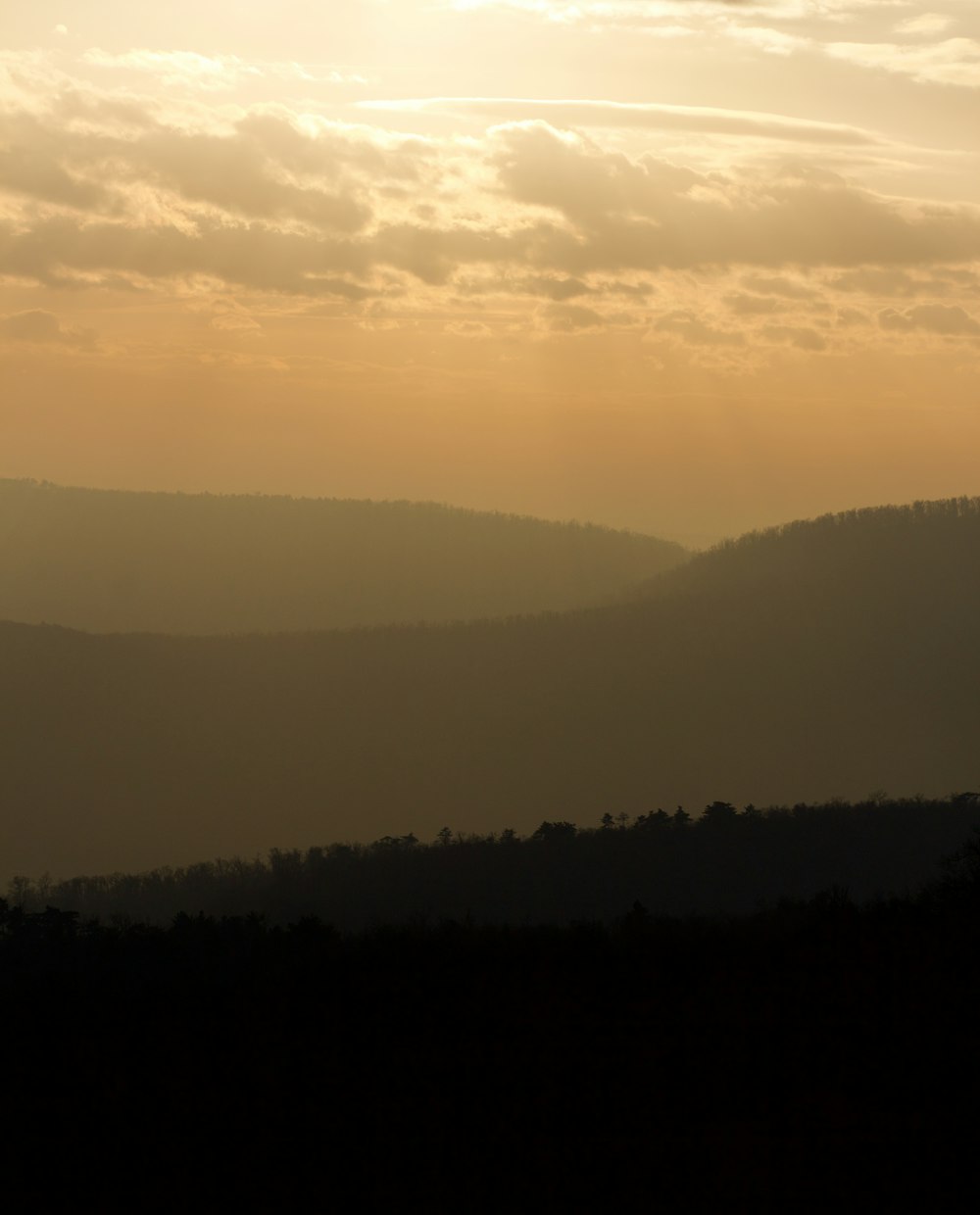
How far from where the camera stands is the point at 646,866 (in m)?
110

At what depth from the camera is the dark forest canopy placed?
101 m

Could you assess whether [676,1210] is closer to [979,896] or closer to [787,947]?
[787,947]

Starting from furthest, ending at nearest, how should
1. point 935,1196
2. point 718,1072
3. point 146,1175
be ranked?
point 718,1072
point 146,1175
point 935,1196

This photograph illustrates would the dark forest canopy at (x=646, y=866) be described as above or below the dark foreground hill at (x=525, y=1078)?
below

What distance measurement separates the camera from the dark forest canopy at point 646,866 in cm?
10075

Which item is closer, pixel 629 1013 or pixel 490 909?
pixel 629 1013

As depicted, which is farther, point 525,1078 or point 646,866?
point 646,866

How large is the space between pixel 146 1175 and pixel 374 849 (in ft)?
436

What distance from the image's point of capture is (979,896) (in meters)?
20.1

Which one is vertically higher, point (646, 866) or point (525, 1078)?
point (525, 1078)

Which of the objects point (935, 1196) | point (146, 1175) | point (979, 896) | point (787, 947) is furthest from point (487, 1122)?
point (979, 896)

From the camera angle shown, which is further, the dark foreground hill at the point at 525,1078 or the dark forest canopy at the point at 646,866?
the dark forest canopy at the point at 646,866

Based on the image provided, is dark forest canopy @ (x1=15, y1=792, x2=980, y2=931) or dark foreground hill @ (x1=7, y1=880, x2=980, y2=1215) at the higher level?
dark foreground hill @ (x1=7, y1=880, x2=980, y2=1215)

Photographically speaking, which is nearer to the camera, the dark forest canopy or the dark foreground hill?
the dark foreground hill
